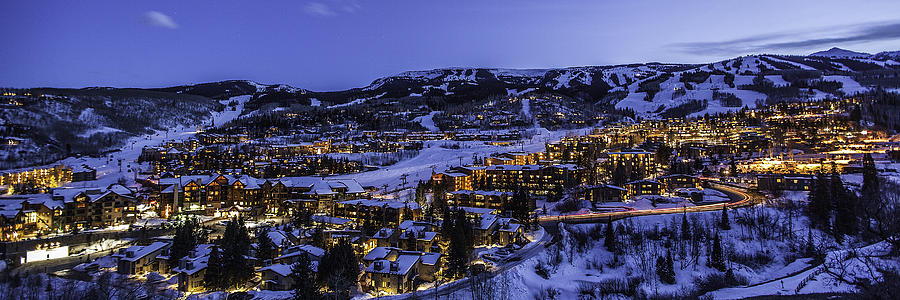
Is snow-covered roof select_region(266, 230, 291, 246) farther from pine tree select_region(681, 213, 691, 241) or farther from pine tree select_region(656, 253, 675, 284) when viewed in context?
pine tree select_region(681, 213, 691, 241)

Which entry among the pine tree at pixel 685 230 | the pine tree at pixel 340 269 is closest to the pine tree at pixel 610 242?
the pine tree at pixel 685 230

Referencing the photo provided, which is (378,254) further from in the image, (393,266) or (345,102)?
(345,102)

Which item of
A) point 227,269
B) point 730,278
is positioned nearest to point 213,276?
point 227,269

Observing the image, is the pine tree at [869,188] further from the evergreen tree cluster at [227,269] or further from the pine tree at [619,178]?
the evergreen tree cluster at [227,269]

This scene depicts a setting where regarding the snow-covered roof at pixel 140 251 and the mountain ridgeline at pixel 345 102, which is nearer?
the snow-covered roof at pixel 140 251

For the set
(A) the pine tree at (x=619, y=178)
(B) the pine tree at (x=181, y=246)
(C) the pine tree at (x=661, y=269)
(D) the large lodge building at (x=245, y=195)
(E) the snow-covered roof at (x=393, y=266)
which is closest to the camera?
(E) the snow-covered roof at (x=393, y=266)

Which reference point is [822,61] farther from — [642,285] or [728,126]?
[642,285]
